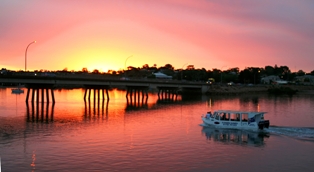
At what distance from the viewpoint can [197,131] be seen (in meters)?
49.0

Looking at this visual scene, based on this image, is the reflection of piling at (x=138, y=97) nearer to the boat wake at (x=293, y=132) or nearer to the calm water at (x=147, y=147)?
the calm water at (x=147, y=147)

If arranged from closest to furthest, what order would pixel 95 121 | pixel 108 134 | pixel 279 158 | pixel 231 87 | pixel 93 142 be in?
1. pixel 279 158
2. pixel 93 142
3. pixel 108 134
4. pixel 95 121
5. pixel 231 87

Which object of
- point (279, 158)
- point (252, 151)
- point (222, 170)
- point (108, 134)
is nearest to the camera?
point (222, 170)

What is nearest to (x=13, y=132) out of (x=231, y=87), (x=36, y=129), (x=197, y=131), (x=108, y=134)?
(x=36, y=129)

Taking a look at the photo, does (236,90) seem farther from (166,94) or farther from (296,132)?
(296,132)

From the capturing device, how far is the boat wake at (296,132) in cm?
4303

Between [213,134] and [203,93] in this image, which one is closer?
[213,134]

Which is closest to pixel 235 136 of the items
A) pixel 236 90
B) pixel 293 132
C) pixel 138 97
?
pixel 293 132

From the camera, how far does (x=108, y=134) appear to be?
149 feet

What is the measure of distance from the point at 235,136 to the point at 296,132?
25.9ft

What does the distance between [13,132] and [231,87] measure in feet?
464

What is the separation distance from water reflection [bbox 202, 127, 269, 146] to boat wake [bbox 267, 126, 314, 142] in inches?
81.4

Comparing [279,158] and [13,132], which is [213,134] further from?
[13,132]

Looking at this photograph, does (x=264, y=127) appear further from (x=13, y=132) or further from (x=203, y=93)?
(x=203, y=93)
